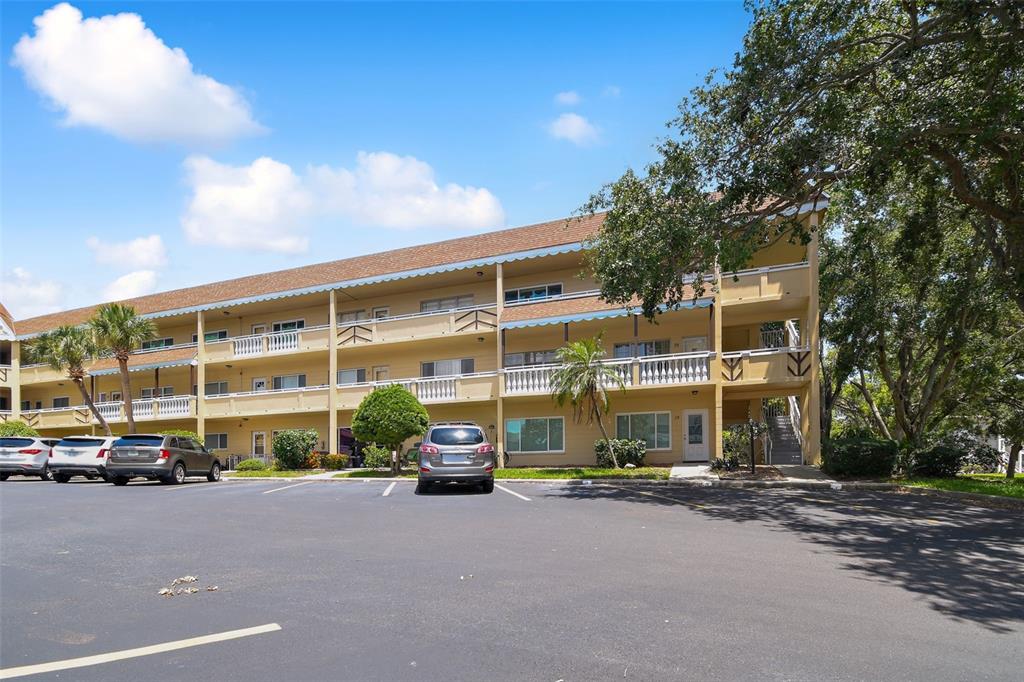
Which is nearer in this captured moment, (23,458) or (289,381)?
(23,458)

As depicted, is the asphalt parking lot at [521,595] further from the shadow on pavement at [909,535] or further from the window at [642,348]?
the window at [642,348]

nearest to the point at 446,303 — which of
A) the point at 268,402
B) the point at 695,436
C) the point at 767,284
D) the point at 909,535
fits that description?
the point at 268,402

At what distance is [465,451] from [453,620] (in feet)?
36.5

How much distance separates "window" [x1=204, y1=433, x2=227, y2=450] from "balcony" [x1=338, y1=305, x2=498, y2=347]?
10.2m

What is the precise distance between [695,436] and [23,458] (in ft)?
82.5

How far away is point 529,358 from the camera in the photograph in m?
29.8

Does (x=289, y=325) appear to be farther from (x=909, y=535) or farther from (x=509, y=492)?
(x=909, y=535)

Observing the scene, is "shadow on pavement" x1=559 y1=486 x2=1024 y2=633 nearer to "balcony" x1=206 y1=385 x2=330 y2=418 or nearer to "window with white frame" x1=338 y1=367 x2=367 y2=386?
"balcony" x1=206 y1=385 x2=330 y2=418

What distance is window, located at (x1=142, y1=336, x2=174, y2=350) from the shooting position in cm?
4049

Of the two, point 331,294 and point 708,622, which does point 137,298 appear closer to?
point 331,294

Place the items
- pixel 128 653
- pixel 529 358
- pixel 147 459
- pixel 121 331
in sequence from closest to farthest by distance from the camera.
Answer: pixel 128 653 → pixel 147 459 → pixel 529 358 → pixel 121 331

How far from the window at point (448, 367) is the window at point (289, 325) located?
779 centimetres

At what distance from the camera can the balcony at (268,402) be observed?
3238 centimetres

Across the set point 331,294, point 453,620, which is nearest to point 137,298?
point 331,294
